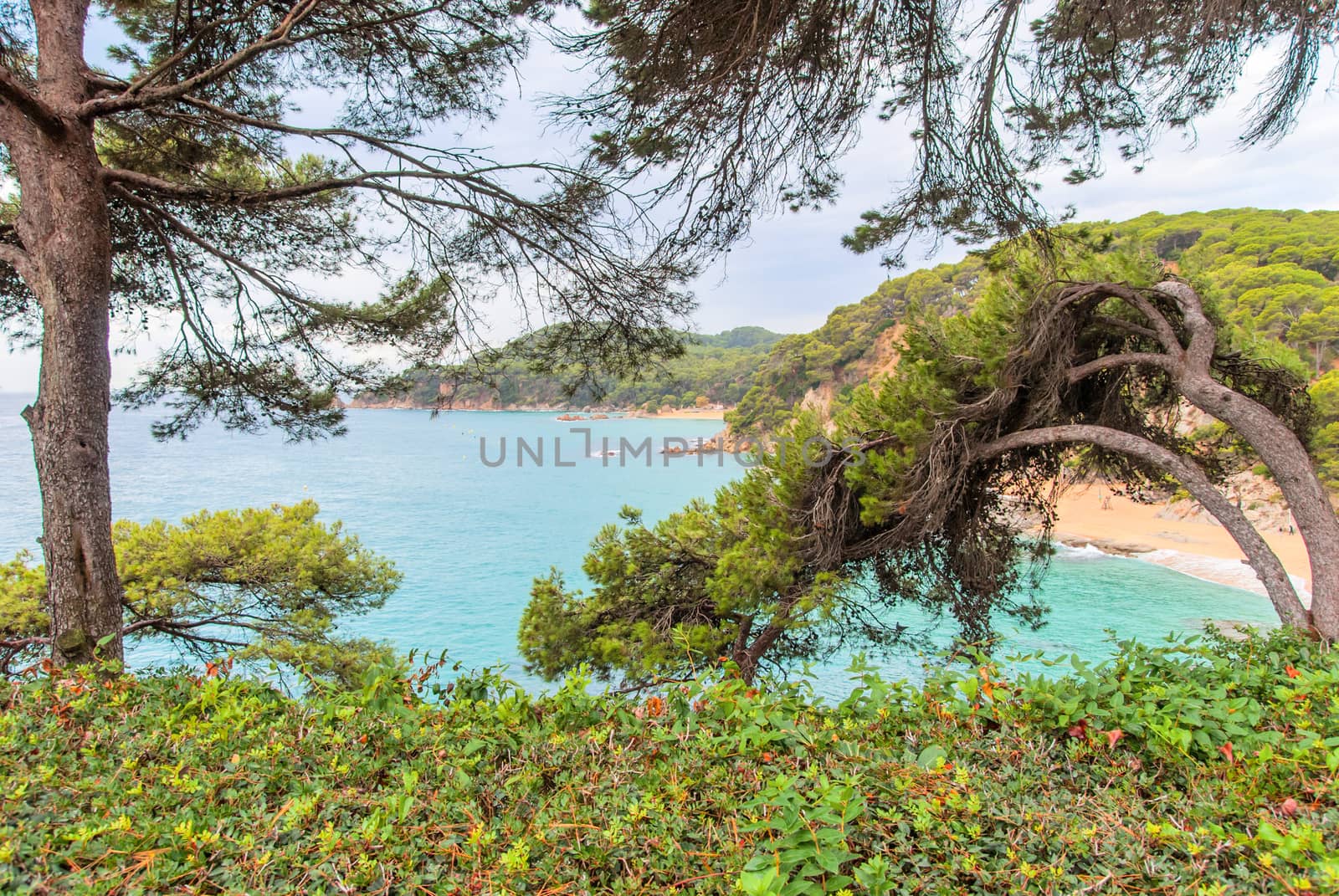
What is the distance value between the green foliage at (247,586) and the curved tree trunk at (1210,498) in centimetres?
592

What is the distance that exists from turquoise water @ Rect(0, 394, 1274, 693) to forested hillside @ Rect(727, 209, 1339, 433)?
6785 millimetres

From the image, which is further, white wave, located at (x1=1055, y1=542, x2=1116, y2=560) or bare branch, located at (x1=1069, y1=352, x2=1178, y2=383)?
white wave, located at (x1=1055, y1=542, x2=1116, y2=560)

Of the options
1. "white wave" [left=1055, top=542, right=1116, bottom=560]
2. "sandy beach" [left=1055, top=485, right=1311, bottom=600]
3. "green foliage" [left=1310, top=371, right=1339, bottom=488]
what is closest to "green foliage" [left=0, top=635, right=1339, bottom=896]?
"sandy beach" [left=1055, top=485, right=1311, bottom=600]

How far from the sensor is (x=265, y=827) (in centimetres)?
119

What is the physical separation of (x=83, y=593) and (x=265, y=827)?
9.10 ft

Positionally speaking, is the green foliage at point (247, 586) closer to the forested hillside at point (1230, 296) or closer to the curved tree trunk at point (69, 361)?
the curved tree trunk at point (69, 361)

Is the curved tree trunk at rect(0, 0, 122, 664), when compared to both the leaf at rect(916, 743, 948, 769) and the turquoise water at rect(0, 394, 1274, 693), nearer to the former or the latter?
the turquoise water at rect(0, 394, 1274, 693)

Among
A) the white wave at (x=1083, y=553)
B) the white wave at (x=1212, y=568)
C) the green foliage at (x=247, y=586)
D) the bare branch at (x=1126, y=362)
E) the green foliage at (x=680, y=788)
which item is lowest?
the white wave at (x=1083, y=553)

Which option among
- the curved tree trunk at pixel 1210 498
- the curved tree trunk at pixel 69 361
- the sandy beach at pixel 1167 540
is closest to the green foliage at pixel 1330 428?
the sandy beach at pixel 1167 540

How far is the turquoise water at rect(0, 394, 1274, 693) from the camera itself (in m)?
14.6

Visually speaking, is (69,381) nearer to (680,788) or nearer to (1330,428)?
(680,788)

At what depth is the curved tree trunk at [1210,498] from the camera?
12.8 feet

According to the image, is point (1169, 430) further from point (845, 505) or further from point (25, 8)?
point (25, 8)

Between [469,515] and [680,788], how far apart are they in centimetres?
3220
